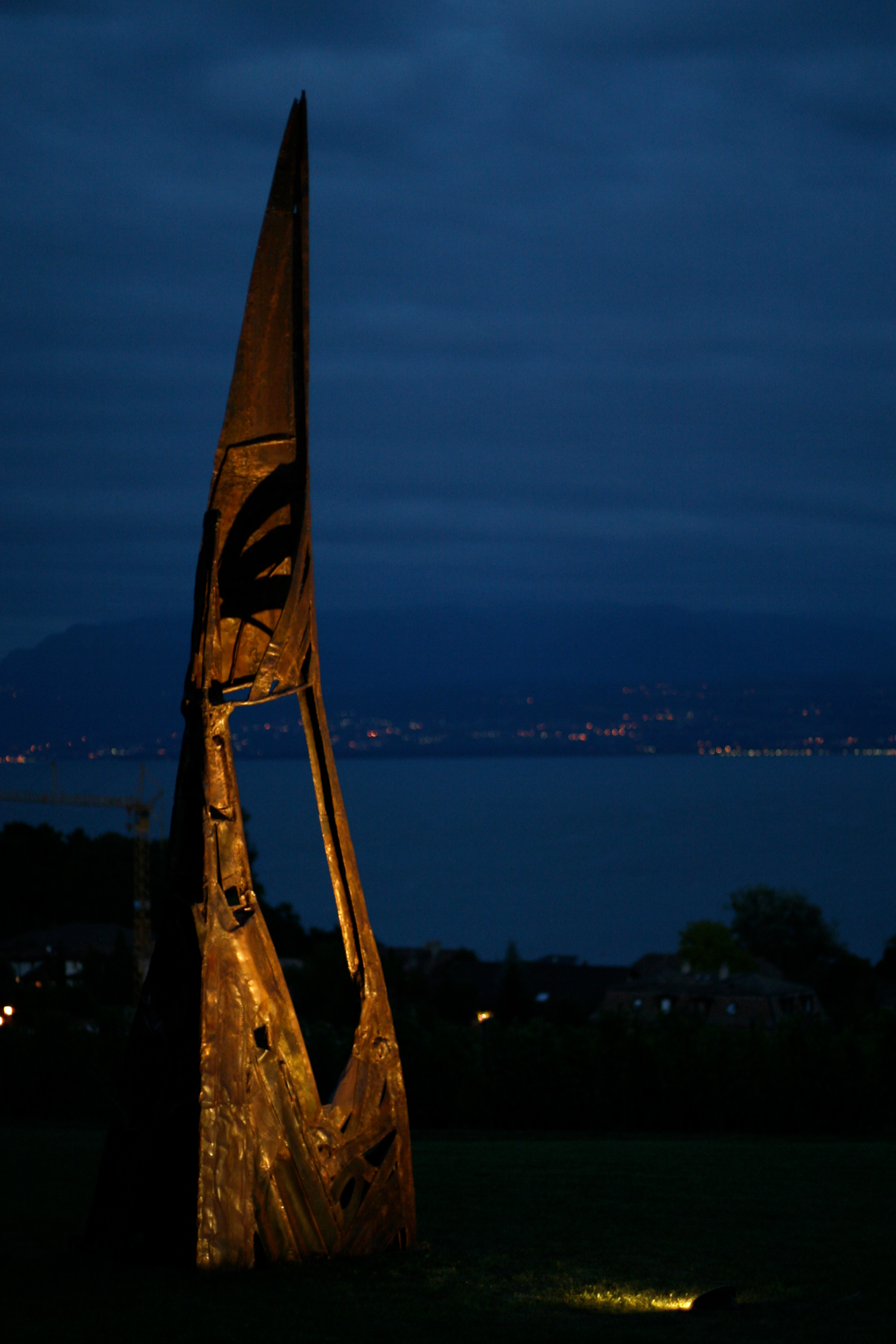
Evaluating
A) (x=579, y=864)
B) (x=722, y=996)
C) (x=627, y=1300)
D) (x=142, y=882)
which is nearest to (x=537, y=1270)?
(x=627, y=1300)

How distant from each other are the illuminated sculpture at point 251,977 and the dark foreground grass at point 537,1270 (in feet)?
1.22

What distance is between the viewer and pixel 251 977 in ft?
30.1

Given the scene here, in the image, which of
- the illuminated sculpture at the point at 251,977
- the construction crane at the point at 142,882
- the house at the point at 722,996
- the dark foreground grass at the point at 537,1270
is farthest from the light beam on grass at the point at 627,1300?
the construction crane at the point at 142,882

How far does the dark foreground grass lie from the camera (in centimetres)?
800

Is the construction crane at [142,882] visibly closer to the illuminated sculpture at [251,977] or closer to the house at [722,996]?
the house at [722,996]

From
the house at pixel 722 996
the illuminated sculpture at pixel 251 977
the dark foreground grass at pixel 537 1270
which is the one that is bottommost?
the house at pixel 722 996

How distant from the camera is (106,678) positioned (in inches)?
4547

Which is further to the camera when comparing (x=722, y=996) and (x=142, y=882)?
(x=142, y=882)

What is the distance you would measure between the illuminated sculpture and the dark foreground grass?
1.22 feet

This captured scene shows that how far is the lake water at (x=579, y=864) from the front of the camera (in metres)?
84.7

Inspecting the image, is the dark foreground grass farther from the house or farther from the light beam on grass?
the house

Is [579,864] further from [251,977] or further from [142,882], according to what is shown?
[251,977]

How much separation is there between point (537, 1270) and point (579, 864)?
106 m

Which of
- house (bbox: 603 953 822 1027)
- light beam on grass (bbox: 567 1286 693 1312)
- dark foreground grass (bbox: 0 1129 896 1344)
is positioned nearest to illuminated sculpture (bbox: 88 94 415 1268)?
dark foreground grass (bbox: 0 1129 896 1344)
